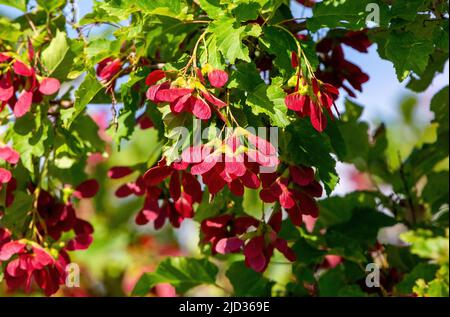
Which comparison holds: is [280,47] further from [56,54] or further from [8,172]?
[8,172]

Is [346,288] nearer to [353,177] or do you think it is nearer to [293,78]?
[293,78]

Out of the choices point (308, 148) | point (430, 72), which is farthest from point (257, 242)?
point (430, 72)

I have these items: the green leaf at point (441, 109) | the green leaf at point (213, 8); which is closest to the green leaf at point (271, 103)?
the green leaf at point (213, 8)

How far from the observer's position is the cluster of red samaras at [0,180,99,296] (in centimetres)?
137

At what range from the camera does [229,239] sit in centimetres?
137

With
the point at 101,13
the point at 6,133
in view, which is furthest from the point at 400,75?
the point at 6,133

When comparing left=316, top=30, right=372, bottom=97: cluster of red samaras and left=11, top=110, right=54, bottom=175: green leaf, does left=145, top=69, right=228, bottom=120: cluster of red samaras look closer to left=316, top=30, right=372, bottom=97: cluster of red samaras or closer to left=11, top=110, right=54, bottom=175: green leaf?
left=11, top=110, right=54, bottom=175: green leaf

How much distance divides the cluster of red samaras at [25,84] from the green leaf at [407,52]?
0.55 m

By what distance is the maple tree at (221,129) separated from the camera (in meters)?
1.16

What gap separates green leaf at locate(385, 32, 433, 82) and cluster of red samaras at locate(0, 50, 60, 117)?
0.55 metres

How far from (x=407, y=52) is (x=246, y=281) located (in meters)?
0.70

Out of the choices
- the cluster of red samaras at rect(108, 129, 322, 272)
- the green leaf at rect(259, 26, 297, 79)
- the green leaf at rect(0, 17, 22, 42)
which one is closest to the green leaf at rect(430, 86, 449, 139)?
the cluster of red samaras at rect(108, 129, 322, 272)
